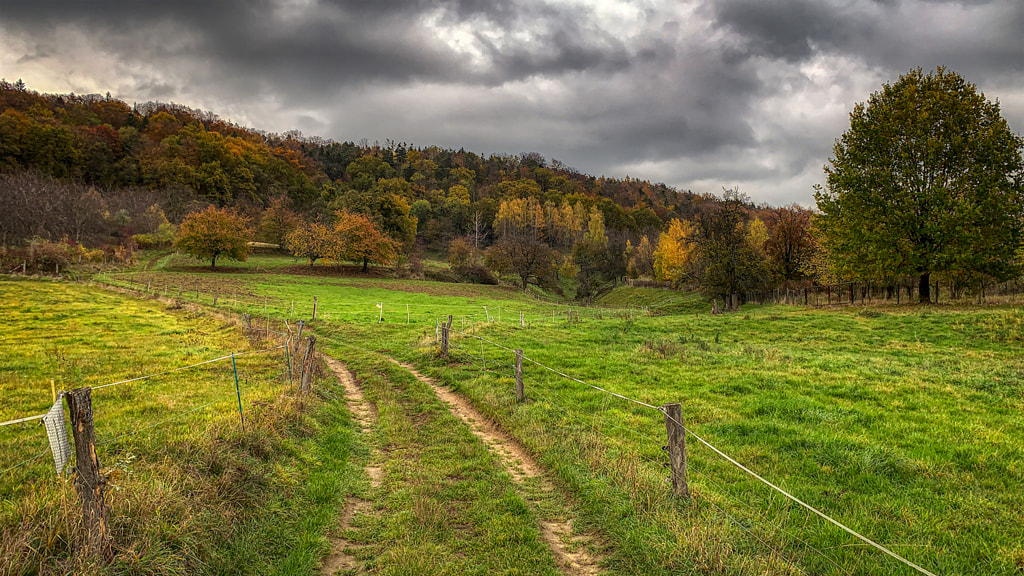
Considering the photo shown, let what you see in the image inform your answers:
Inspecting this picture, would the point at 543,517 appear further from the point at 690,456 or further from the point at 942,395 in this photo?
the point at 942,395

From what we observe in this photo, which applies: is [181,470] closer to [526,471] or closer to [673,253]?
[526,471]

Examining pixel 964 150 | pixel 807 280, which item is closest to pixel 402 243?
pixel 807 280

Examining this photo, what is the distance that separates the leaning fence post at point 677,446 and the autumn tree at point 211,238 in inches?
2843

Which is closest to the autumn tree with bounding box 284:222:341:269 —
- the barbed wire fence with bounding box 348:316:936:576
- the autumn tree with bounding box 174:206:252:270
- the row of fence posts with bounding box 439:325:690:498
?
the autumn tree with bounding box 174:206:252:270

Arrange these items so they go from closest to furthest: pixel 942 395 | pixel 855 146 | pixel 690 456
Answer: pixel 690 456, pixel 942 395, pixel 855 146

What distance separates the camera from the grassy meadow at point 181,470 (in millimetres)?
4797

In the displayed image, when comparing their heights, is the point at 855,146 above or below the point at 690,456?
above

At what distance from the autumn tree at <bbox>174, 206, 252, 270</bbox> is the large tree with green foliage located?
70.1 metres

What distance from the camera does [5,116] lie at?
9819 centimetres

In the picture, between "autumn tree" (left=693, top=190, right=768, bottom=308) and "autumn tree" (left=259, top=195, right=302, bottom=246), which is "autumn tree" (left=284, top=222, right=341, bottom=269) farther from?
"autumn tree" (left=693, top=190, right=768, bottom=308)

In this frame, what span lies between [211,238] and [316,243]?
1390cm

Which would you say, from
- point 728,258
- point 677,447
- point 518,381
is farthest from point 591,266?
point 677,447

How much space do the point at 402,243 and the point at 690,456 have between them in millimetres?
79983

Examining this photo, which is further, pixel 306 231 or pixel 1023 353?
pixel 306 231
